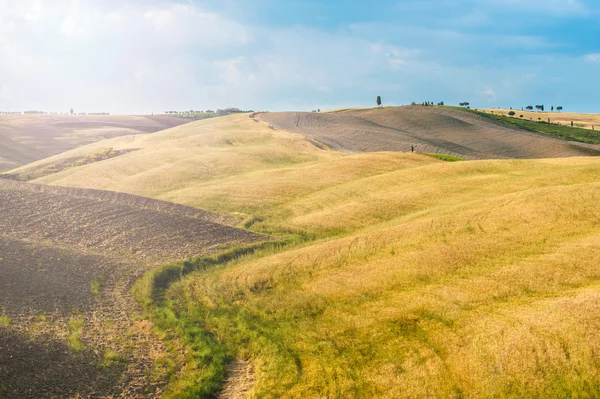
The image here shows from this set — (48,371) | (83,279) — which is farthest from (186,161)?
(48,371)

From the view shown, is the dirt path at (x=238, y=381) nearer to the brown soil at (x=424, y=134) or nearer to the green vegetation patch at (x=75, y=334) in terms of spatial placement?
the green vegetation patch at (x=75, y=334)

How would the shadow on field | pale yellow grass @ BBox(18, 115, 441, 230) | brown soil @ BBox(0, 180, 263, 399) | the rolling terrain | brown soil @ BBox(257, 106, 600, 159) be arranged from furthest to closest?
the rolling terrain, brown soil @ BBox(257, 106, 600, 159), pale yellow grass @ BBox(18, 115, 441, 230), brown soil @ BBox(0, 180, 263, 399), the shadow on field

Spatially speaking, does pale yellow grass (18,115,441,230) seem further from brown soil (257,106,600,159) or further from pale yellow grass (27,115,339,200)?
brown soil (257,106,600,159)

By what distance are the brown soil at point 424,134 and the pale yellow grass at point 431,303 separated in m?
46.1

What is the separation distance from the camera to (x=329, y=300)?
64.5ft

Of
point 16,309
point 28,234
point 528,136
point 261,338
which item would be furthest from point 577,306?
point 528,136

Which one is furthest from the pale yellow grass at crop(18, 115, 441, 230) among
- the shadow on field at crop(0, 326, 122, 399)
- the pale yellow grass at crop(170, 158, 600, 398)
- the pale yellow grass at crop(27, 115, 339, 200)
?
the shadow on field at crop(0, 326, 122, 399)

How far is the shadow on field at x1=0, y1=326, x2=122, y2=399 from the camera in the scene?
1349cm

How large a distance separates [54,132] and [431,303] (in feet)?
414

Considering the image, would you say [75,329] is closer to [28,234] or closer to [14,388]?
[14,388]

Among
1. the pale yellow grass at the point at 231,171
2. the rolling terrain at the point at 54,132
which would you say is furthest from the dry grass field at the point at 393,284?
the rolling terrain at the point at 54,132

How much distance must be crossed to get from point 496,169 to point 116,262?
1290 inches

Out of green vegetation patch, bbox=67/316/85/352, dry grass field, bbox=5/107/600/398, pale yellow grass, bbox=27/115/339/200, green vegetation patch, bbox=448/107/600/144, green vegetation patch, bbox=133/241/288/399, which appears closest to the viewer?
dry grass field, bbox=5/107/600/398

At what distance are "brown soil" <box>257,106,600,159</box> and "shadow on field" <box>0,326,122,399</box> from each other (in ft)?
191
